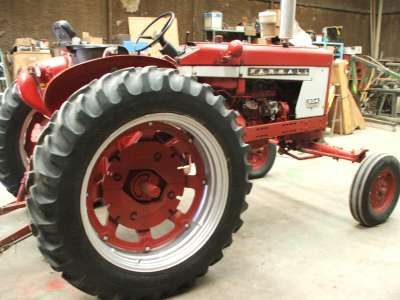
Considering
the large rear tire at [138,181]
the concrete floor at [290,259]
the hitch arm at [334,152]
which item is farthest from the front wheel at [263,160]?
the large rear tire at [138,181]

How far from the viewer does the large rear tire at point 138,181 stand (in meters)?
1.50

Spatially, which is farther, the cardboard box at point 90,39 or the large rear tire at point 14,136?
the cardboard box at point 90,39

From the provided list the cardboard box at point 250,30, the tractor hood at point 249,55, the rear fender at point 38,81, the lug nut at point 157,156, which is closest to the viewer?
the lug nut at point 157,156

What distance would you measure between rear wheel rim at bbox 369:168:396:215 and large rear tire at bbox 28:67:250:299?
1121 millimetres

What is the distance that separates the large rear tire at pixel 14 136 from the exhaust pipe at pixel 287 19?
1623mm

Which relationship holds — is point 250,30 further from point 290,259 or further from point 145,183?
point 145,183

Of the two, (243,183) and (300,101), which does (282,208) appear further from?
(243,183)

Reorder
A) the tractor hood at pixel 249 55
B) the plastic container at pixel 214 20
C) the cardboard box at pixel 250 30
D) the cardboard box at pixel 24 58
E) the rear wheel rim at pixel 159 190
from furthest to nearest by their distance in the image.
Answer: the cardboard box at pixel 250 30 < the plastic container at pixel 214 20 < the cardboard box at pixel 24 58 < the tractor hood at pixel 249 55 < the rear wheel rim at pixel 159 190

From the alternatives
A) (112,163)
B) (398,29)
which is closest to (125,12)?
(112,163)

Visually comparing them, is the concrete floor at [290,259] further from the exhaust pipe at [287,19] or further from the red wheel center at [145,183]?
the exhaust pipe at [287,19]

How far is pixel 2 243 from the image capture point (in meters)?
1.80

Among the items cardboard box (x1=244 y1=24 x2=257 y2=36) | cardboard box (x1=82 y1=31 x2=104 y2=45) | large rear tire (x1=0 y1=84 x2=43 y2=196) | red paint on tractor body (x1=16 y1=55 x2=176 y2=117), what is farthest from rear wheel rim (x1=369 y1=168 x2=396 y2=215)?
cardboard box (x1=244 y1=24 x2=257 y2=36)

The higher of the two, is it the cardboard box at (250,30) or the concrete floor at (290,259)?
the cardboard box at (250,30)

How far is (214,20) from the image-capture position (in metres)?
7.67
